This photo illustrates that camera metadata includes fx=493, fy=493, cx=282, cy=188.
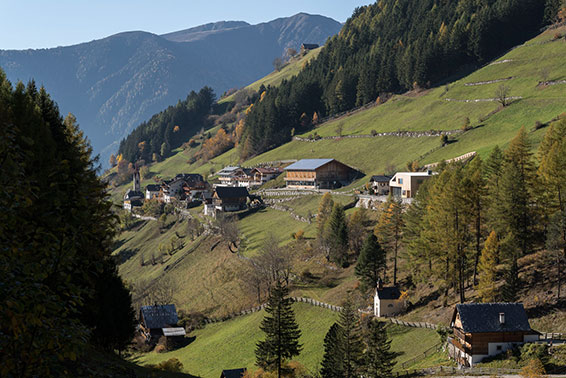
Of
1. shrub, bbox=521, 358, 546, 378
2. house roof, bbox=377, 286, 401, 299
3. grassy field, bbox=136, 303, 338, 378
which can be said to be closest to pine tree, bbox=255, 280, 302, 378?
grassy field, bbox=136, 303, 338, 378

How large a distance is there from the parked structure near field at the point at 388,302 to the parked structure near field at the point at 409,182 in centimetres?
2784

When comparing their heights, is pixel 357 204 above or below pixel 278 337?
above

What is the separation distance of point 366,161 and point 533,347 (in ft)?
279

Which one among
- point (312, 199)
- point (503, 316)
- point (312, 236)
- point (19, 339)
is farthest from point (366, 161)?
point (19, 339)

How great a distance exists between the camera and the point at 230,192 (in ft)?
396

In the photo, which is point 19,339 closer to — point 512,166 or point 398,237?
point 512,166

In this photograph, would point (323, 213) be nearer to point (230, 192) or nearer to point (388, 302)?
point (388, 302)

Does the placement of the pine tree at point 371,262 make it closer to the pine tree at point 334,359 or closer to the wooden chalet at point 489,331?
the pine tree at point 334,359

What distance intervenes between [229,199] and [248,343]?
60936 mm

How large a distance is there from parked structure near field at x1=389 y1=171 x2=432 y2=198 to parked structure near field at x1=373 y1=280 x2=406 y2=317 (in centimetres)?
2784

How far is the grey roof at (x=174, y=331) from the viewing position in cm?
6981

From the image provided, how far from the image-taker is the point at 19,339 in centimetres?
809

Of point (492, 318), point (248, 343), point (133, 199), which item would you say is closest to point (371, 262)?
point (248, 343)

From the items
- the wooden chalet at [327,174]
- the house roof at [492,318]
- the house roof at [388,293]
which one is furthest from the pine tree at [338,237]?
the wooden chalet at [327,174]
